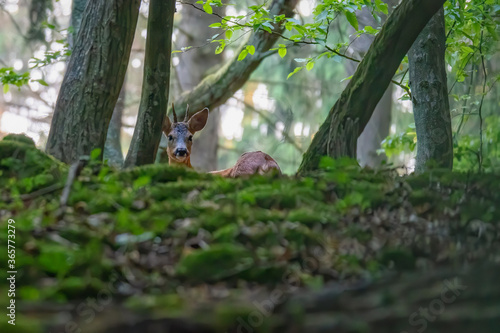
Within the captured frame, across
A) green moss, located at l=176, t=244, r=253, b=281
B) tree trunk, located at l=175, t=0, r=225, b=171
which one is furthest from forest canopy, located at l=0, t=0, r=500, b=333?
tree trunk, located at l=175, t=0, r=225, b=171

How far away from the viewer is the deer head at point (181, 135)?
25.8 ft

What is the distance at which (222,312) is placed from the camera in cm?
187

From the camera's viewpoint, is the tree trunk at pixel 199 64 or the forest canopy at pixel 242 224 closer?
the forest canopy at pixel 242 224

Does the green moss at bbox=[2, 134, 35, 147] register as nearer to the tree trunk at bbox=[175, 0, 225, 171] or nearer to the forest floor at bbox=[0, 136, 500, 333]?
the forest floor at bbox=[0, 136, 500, 333]

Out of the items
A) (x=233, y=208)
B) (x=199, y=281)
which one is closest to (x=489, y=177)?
(x=233, y=208)

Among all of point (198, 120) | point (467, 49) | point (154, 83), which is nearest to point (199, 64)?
point (198, 120)

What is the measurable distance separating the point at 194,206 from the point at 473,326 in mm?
1336

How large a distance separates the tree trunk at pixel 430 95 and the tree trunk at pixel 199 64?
8875mm

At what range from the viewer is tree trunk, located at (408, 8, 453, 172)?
4840 millimetres

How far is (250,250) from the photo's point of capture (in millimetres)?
2359

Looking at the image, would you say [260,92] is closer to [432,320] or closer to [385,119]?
[385,119]

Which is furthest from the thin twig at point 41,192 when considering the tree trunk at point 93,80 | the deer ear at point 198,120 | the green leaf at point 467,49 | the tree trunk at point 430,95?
the deer ear at point 198,120

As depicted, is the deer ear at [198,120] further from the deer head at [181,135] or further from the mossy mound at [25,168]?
the mossy mound at [25,168]

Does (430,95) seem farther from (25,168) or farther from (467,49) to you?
(25,168)
